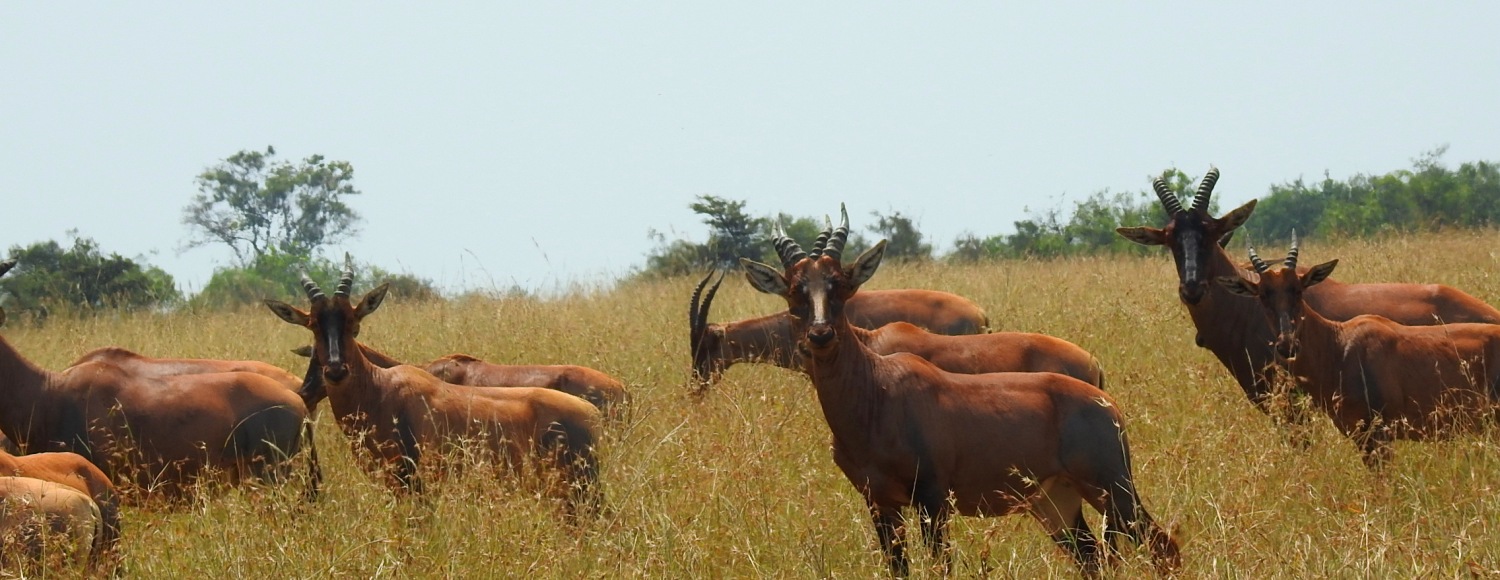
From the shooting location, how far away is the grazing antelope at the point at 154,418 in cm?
861

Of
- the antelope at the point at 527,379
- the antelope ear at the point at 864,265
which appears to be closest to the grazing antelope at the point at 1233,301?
the antelope ear at the point at 864,265

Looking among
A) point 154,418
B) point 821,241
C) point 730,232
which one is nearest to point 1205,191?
point 821,241

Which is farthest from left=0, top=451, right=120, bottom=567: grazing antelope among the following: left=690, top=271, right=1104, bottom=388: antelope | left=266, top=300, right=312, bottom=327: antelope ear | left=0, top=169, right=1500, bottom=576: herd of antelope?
left=690, top=271, right=1104, bottom=388: antelope

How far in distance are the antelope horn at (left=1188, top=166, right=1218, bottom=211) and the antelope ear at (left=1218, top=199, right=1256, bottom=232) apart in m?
0.15

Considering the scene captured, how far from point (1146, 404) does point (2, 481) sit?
5.93 m

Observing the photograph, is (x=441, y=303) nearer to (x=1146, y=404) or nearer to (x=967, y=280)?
(x=967, y=280)

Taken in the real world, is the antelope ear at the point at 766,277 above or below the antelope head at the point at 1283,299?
above

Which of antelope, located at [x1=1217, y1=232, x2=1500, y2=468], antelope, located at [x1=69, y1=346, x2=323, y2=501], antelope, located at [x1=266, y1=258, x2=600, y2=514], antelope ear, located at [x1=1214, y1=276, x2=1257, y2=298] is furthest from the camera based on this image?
antelope, located at [x1=69, y1=346, x2=323, y2=501]

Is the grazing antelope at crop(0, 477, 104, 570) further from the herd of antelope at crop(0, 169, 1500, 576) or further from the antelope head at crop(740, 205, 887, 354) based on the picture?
the antelope head at crop(740, 205, 887, 354)

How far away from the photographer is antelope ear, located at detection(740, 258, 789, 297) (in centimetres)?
686

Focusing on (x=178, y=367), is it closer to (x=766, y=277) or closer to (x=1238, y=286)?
(x=766, y=277)

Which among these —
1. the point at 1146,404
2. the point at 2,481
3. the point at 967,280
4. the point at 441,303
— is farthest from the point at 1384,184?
the point at 2,481

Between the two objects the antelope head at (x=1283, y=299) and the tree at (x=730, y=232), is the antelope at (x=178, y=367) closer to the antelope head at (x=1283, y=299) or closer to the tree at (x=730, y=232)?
the antelope head at (x=1283, y=299)

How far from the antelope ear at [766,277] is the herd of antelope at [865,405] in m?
0.01
